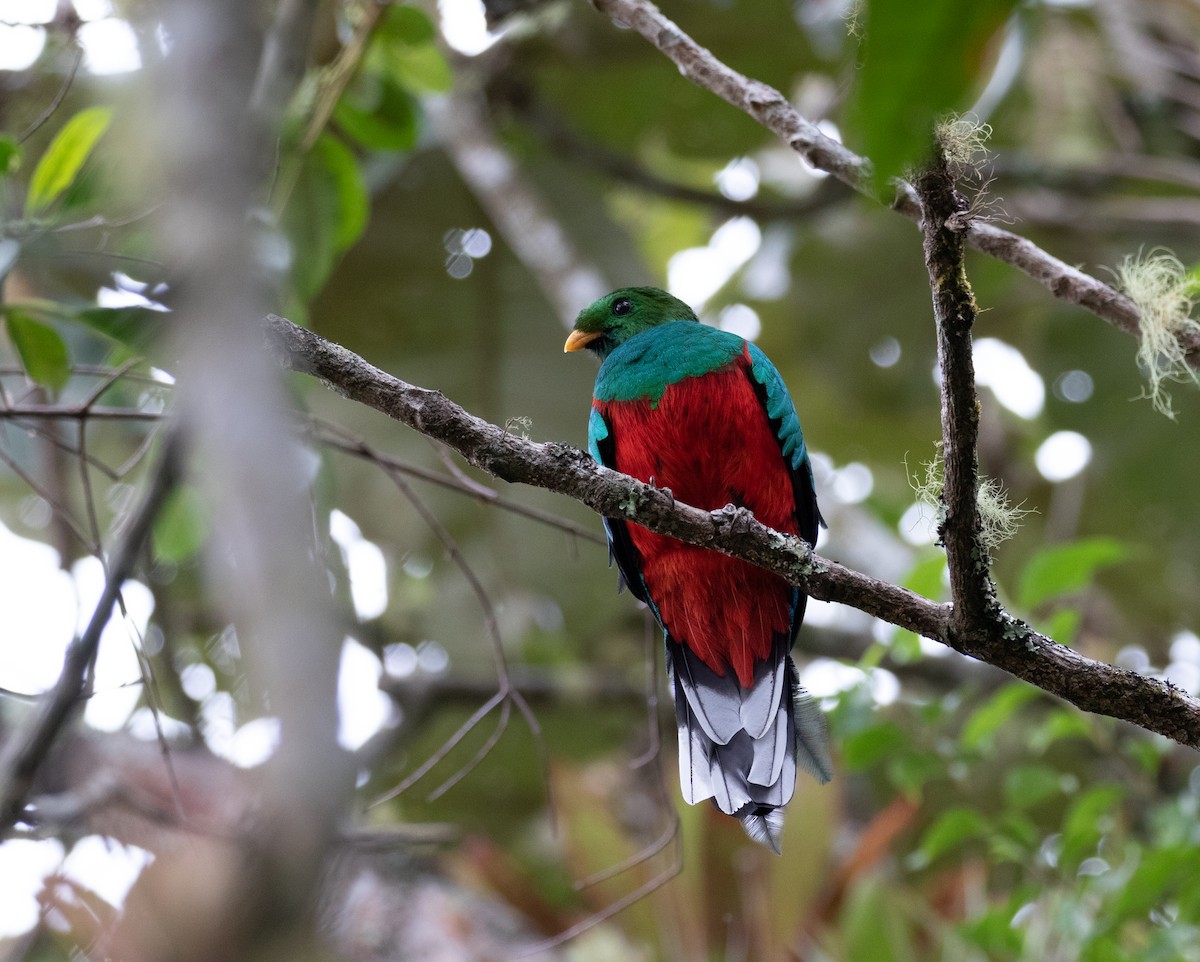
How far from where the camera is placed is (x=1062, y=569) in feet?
9.69

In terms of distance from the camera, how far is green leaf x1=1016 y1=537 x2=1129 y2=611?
9.54 feet

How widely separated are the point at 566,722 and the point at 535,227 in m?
2.33

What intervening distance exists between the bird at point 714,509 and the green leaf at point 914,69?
2205 millimetres

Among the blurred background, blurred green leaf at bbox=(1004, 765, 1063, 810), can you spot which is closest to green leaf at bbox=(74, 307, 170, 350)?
the blurred background

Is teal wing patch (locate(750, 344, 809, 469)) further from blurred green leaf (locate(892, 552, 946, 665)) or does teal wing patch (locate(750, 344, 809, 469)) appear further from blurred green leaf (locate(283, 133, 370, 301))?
blurred green leaf (locate(283, 133, 370, 301))

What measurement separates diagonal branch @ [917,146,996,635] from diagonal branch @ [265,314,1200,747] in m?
0.06

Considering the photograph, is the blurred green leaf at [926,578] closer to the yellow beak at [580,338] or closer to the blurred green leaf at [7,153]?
the yellow beak at [580,338]

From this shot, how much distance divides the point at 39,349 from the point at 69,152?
0.45m

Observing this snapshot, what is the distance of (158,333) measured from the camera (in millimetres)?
2326

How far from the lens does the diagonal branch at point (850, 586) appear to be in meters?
1.98

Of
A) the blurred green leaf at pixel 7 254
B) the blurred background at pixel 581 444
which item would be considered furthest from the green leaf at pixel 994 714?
the blurred green leaf at pixel 7 254

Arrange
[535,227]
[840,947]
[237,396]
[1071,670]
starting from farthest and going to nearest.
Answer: [535,227], [840,947], [1071,670], [237,396]

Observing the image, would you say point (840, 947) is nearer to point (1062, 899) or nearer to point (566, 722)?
point (1062, 899)

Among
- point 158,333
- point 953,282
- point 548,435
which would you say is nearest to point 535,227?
point 548,435
